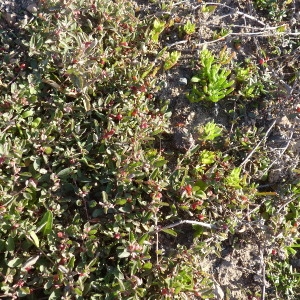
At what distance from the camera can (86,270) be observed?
289 cm

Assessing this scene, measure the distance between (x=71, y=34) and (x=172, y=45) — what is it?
2.99 ft


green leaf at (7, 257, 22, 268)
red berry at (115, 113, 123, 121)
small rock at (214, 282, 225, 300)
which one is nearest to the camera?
green leaf at (7, 257, 22, 268)

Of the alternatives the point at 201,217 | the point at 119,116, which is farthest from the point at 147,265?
the point at 119,116

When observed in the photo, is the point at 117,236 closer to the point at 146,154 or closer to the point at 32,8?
the point at 146,154

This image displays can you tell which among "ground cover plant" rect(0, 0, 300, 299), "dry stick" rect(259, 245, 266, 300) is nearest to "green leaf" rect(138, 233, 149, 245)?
"ground cover plant" rect(0, 0, 300, 299)

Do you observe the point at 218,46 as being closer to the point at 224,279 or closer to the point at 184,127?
the point at 184,127

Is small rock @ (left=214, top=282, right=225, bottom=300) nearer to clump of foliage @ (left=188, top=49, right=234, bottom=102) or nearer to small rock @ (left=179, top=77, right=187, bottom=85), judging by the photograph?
clump of foliage @ (left=188, top=49, right=234, bottom=102)

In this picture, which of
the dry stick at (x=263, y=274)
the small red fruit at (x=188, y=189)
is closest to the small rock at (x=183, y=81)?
the small red fruit at (x=188, y=189)

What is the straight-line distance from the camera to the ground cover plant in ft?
9.83

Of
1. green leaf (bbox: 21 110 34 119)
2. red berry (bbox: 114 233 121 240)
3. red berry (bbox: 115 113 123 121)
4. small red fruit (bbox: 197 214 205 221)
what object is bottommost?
small red fruit (bbox: 197 214 205 221)

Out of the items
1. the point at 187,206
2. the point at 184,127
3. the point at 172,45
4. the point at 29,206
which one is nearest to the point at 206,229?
the point at 187,206

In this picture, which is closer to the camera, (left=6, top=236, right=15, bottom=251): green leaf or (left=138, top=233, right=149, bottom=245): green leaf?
(left=6, top=236, right=15, bottom=251): green leaf

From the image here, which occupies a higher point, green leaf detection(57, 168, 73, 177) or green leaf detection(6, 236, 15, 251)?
green leaf detection(57, 168, 73, 177)

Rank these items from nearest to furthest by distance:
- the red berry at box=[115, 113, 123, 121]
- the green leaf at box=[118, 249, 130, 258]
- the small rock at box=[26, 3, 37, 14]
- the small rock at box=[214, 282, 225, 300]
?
1. the green leaf at box=[118, 249, 130, 258]
2. the small rock at box=[214, 282, 225, 300]
3. the red berry at box=[115, 113, 123, 121]
4. the small rock at box=[26, 3, 37, 14]
